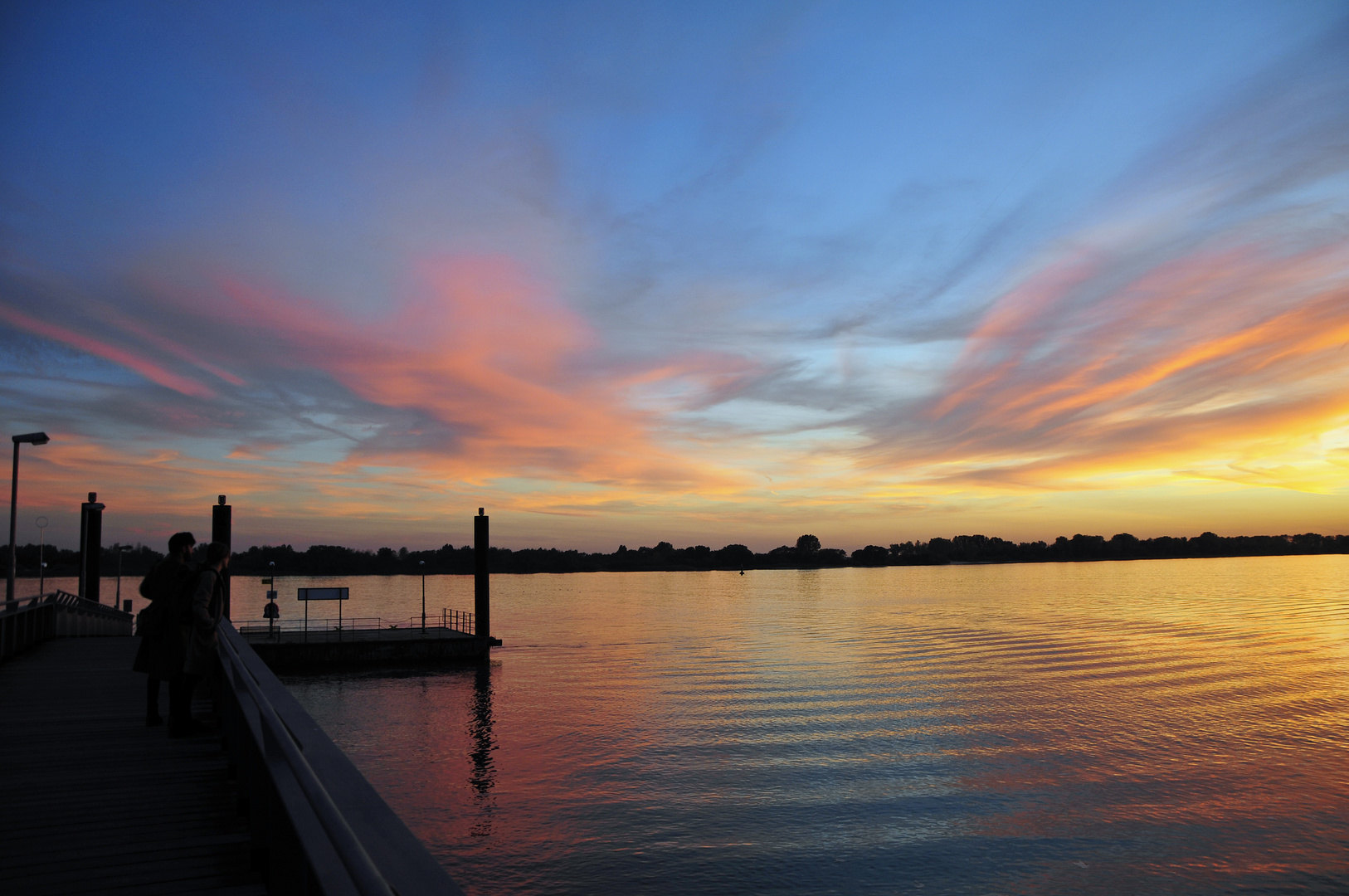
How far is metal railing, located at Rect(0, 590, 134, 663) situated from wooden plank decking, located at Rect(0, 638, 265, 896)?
5805mm

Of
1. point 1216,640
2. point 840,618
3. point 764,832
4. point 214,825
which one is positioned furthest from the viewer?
point 840,618

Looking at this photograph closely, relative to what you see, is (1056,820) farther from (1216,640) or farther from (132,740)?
(1216,640)

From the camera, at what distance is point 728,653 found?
166 ft

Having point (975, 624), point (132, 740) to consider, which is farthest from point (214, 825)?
point (975, 624)

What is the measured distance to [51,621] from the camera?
1995cm

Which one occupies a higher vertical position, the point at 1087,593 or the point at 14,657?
the point at 14,657

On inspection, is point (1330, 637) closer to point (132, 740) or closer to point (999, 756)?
point (999, 756)

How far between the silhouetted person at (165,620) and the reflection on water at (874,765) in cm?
891

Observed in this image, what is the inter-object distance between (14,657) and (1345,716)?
4253 centimetres

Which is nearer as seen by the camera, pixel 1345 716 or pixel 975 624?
pixel 1345 716

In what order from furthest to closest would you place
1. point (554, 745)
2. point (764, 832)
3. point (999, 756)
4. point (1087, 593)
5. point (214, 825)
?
point (1087, 593) → point (554, 745) → point (999, 756) → point (764, 832) → point (214, 825)

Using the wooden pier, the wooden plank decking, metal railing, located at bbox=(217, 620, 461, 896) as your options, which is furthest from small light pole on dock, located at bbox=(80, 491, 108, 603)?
metal railing, located at bbox=(217, 620, 461, 896)

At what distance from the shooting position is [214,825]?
18.8 feet

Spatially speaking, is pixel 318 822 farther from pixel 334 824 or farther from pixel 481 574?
pixel 481 574
